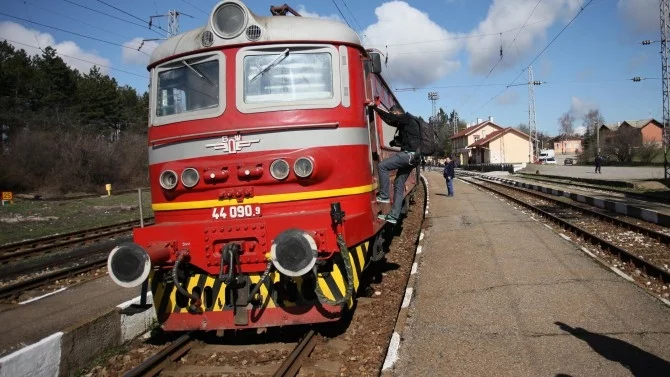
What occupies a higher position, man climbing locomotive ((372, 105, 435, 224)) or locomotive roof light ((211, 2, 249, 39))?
locomotive roof light ((211, 2, 249, 39))

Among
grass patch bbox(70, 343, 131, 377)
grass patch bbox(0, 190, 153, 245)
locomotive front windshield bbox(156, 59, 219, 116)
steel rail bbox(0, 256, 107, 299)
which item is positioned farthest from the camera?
grass patch bbox(0, 190, 153, 245)

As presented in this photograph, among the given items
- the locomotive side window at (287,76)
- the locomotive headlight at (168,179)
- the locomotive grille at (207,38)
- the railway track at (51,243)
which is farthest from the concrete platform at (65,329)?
the railway track at (51,243)

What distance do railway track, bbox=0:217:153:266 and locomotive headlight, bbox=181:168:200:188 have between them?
9.18 meters

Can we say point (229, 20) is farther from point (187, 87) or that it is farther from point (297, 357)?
point (297, 357)

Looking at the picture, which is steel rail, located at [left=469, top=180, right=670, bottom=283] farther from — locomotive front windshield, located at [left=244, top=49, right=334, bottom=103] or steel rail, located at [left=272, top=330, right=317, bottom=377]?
locomotive front windshield, located at [left=244, top=49, right=334, bottom=103]

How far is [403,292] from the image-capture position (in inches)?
299

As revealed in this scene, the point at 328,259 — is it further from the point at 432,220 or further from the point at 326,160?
the point at 432,220

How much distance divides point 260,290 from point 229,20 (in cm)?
302

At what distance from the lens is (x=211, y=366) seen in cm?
501

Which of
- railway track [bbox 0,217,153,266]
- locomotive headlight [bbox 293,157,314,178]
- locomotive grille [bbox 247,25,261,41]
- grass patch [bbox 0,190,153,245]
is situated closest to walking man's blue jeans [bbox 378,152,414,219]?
locomotive headlight [bbox 293,157,314,178]

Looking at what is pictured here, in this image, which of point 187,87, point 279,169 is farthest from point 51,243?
point 279,169

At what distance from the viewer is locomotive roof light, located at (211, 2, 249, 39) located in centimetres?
559

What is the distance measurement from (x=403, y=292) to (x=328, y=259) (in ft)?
9.00

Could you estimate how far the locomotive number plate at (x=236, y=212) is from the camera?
536cm
